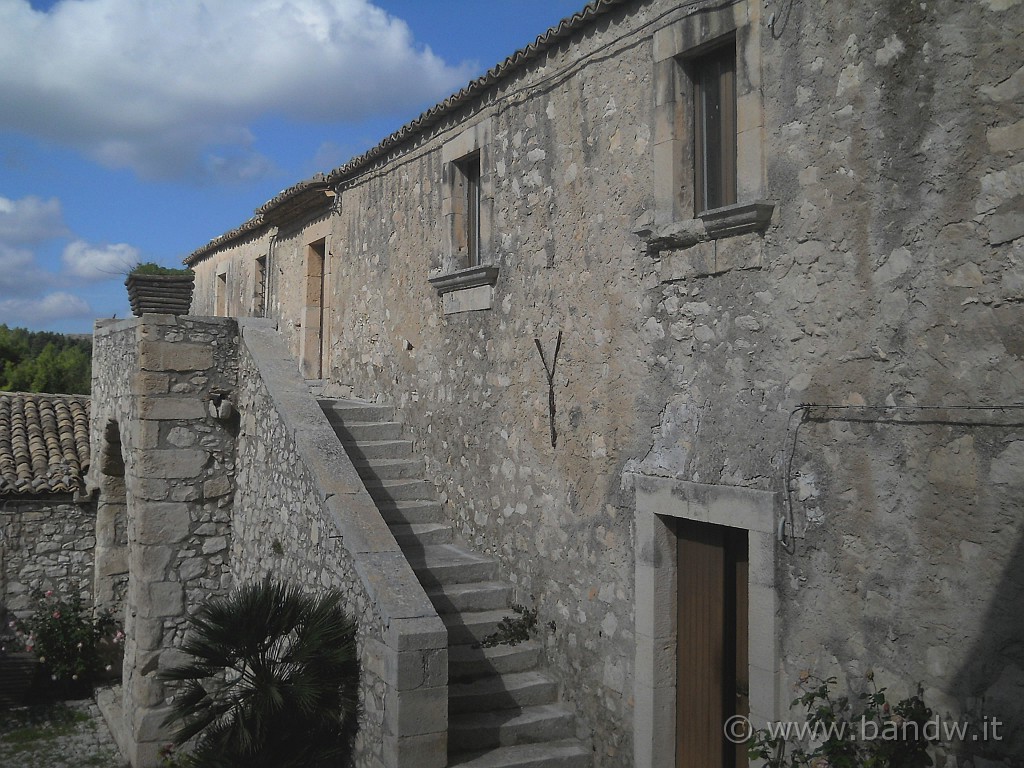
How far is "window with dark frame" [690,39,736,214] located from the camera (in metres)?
5.21

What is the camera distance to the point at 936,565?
3908mm

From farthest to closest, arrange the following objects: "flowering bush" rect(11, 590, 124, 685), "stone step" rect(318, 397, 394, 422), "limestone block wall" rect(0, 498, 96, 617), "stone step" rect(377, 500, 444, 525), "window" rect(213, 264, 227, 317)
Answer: "window" rect(213, 264, 227, 317) < "limestone block wall" rect(0, 498, 96, 617) < "flowering bush" rect(11, 590, 124, 685) < "stone step" rect(318, 397, 394, 422) < "stone step" rect(377, 500, 444, 525)

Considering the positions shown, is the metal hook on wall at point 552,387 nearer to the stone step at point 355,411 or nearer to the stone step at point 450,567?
the stone step at point 450,567

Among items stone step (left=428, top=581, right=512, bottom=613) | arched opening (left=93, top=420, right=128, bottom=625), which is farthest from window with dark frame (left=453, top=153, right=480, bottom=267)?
arched opening (left=93, top=420, right=128, bottom=625)

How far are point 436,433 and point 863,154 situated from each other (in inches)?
196

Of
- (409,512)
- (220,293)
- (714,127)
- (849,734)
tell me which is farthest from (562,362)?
(220,293)

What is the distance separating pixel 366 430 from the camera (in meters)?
8.81

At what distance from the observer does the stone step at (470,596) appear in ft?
22.2

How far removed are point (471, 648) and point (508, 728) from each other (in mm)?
741

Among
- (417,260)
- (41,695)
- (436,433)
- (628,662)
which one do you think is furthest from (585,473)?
(41,695)

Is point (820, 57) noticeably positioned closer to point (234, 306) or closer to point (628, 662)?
point (628, 662)

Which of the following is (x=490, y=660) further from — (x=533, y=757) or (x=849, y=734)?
(x=849, y=734)

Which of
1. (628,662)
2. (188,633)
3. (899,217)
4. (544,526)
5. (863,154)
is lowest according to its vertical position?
(188,633)

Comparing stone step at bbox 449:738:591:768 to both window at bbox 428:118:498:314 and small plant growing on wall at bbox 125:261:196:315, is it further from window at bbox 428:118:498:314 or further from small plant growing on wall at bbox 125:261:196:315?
small plant growing on wall at bbox 125:261:196:315
